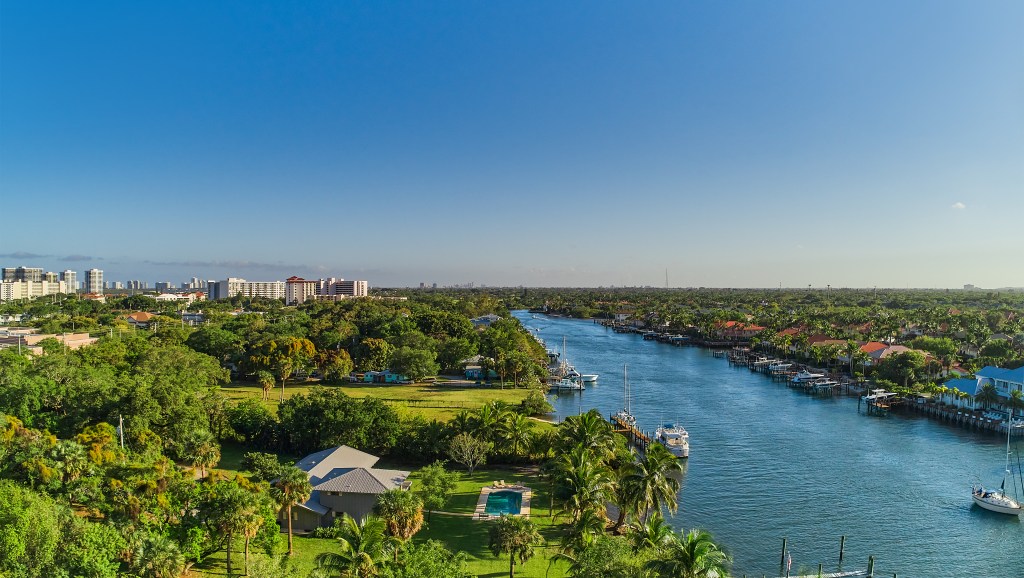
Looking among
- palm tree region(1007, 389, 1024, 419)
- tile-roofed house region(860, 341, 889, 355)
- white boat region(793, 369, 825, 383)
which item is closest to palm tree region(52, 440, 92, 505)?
palm tree region(1007, 389, 1024, 419)

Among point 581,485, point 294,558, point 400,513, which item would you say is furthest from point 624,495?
point 294,558

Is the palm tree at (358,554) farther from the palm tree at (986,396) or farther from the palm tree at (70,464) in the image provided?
the palm tree at (986,396)

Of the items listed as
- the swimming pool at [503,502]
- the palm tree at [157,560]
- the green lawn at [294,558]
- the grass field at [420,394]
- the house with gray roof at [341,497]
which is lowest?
the grass field at [420,394]

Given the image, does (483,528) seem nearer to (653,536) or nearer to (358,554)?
(653,536)

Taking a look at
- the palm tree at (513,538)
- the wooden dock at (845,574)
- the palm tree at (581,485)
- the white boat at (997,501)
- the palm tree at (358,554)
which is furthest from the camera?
the white boat at (997,501)

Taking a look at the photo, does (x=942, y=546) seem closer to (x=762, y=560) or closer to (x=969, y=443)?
(x=762, y=560)

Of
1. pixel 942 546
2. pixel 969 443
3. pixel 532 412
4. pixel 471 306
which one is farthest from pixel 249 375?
pixel 471 306

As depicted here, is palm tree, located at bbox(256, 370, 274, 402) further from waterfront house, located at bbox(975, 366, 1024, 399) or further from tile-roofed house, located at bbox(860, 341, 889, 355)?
tile-roofed house, located at bbox(860, 341, 889, 355)

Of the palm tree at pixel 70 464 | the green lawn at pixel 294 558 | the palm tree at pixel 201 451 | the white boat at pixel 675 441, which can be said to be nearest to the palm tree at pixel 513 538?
the green lawn at pixel 294 558
